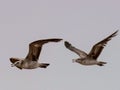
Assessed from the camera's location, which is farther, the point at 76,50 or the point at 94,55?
the point at 76,50

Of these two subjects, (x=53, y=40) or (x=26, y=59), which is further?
(x=26, y=59)

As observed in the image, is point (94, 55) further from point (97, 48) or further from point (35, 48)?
point (35, 48)

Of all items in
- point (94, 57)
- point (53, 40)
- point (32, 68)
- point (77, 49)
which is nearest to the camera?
point (53, 40)

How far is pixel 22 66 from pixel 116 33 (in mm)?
5891

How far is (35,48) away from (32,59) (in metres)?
1.08

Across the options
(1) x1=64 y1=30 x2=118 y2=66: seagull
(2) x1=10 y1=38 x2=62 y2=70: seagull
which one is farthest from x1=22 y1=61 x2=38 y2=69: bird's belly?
(1) x1=64 y1=30 x2=118 y2=66: seagull

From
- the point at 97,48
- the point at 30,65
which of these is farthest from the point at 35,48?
the point at 97,48

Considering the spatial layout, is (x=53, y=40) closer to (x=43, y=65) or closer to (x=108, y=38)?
(x=43, y=65)

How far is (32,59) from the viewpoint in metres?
42.6

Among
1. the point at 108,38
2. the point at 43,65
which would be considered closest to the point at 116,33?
the point at 108,38

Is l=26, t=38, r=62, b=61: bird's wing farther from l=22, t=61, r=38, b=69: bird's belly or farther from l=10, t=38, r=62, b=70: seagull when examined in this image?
l=22, t=61, r=38, b=69: bird's belly

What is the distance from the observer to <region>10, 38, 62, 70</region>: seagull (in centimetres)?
4125

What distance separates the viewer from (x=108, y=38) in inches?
1779

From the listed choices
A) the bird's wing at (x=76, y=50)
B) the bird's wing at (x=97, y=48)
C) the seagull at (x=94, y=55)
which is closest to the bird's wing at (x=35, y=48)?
the seagull at (x=94, y=55)
